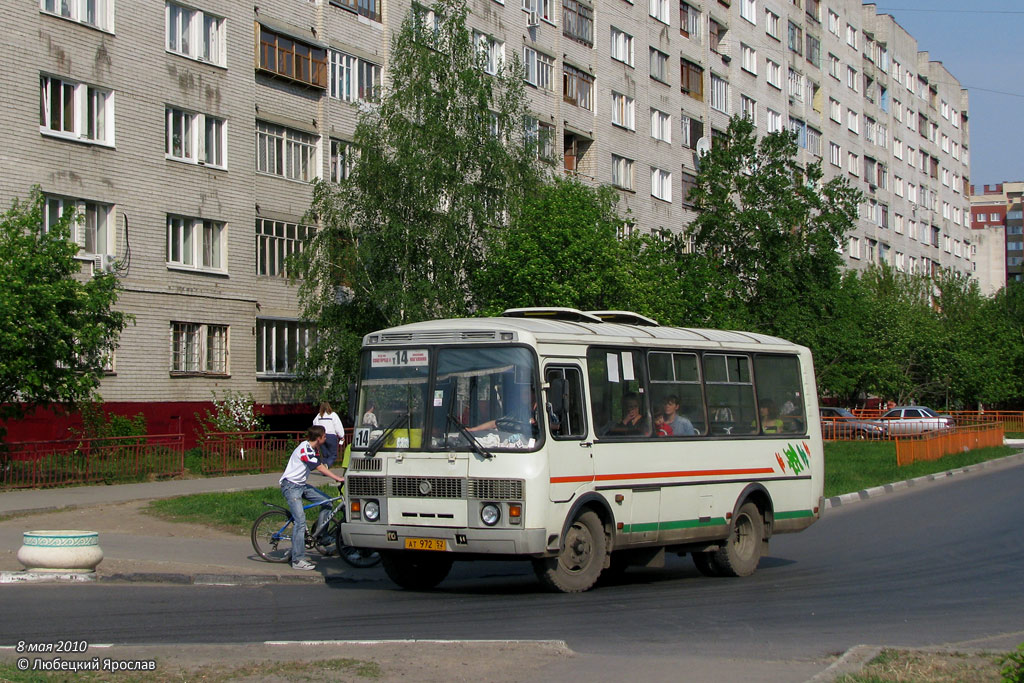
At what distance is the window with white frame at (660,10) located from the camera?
5622 centimetres

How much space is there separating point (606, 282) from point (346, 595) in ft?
67.0

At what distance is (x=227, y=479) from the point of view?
25.8m

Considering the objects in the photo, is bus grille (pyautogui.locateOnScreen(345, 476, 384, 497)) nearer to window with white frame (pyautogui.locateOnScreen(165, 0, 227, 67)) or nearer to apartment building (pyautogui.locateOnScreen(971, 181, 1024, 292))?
window with white frame (pyautogui.locateOnScreen(165, 0, 227, 67))

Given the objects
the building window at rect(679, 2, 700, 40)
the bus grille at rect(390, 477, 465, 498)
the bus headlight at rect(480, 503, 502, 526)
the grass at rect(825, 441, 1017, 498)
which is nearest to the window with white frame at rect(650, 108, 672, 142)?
the building window at rect(679, 2, 700, 40)

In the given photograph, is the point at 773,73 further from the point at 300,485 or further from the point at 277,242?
the point at 300,485

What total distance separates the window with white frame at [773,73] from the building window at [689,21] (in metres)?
8.07

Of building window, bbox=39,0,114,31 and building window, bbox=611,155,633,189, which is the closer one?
building window, bbox=39,0,114,31

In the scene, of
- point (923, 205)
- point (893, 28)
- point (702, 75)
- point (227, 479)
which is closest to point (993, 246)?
point (923, 205)

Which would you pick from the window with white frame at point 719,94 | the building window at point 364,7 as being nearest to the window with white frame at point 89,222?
the building window at point 364,7

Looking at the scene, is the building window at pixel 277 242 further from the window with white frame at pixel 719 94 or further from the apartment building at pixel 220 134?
the window with white frame at pixel 719 94

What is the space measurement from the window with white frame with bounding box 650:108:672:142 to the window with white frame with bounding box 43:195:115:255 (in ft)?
101

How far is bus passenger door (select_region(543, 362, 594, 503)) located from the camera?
11766 mm

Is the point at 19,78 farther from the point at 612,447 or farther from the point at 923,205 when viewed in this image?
the point at 923,205

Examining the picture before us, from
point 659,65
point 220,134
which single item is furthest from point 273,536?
point 659,65
